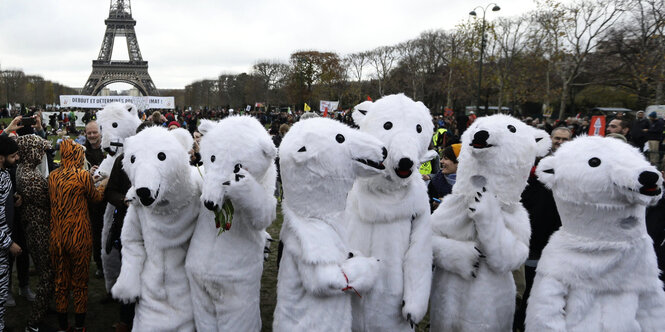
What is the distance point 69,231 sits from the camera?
3.38 meters

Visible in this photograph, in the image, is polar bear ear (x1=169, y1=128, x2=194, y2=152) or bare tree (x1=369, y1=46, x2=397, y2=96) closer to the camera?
polar bear ear (x1=169, y1=128, x2=194, y2=152)

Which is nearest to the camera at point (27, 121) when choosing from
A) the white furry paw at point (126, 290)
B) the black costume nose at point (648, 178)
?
the white furry paw at point (126, 290)

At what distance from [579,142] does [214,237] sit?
7.33 feet

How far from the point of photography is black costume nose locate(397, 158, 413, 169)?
2.45 meters

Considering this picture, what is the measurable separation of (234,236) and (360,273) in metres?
0.81

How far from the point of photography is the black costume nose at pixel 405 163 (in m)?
2.45

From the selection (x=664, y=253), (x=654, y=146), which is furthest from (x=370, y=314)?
(x=654, y=146)

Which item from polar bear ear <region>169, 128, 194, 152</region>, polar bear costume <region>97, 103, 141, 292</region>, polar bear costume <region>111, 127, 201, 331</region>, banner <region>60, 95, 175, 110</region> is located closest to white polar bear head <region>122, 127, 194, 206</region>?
polar bear costume <region>111, 127, 201, 331</region>

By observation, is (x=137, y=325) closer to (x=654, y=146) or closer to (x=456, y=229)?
(x=456, y=229)

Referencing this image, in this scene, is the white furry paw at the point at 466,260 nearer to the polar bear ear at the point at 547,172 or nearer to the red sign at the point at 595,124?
the polar bear ear at the point at 547,172

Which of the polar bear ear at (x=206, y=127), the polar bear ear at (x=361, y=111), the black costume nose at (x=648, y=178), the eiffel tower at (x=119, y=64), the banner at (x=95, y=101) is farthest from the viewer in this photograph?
the eiffel tower at (x=119, y=64)

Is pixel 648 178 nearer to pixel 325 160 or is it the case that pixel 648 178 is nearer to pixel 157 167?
pixel 325 160

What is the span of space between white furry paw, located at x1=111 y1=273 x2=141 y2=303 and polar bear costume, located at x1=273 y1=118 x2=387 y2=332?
36.8 inches

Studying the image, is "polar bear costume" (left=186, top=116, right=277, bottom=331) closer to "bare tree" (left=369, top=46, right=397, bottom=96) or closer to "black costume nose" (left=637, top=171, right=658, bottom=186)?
"black costume nose" (left=637, top=171, right=658, bottom=186)
